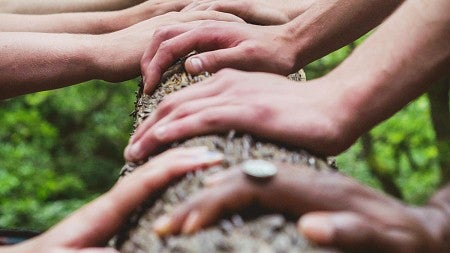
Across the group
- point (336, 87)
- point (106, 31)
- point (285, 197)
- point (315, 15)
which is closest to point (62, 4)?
point (106, 31)

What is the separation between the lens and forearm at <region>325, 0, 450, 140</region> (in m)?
1.13

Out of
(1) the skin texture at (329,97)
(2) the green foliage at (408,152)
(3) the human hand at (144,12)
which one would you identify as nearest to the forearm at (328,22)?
(1) the skin texture at (329,97)

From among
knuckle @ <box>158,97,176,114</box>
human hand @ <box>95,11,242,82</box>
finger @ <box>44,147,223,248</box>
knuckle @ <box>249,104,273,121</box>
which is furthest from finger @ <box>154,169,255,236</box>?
human hand @ <box>95,11,242,82</box>

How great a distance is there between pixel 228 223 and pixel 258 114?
0.28 meters

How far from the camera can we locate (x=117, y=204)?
3.20 ft

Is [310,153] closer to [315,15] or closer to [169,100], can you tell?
[169,100]

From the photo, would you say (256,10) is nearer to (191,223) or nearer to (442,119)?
(191,223)

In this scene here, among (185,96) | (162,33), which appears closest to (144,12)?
(162,33)

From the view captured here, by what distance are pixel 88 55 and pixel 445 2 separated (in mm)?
1000

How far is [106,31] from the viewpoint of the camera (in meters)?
2.26

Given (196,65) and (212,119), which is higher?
(196,65)

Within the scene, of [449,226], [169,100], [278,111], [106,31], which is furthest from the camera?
[106,31]

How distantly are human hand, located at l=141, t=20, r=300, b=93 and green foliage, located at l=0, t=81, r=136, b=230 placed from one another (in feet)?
10.6

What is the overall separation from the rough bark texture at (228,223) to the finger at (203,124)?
1 centimetres
